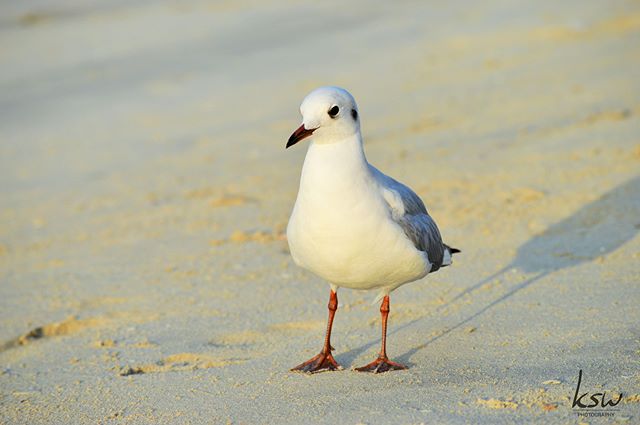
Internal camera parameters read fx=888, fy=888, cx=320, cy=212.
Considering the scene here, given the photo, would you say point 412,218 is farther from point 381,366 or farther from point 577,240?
point 577,240

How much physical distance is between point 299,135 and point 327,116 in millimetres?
170

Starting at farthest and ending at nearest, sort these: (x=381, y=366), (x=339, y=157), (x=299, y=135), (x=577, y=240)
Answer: (x=577, y=240), (x=381, y=366), (x=339, y=157), (x=299, y=135)

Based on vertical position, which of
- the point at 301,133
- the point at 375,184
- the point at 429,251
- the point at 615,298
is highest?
the point at 301,133

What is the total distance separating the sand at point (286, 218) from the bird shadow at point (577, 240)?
0.07ft

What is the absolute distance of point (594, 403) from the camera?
3.69 metres

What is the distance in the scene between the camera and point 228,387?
430 centimetres

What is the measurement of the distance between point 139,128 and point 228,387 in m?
6.69

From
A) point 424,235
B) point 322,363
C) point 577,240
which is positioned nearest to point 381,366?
point 322,363

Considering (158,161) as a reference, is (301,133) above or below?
above

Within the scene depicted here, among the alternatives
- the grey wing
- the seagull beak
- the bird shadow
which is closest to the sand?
the bird shadow

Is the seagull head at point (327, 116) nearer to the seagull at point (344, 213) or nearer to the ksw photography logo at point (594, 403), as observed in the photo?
the seagull at point (344, 213)

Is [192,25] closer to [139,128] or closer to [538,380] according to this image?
[139,128]

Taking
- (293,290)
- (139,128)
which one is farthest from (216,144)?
(293,290)

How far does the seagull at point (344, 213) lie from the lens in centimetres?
407
